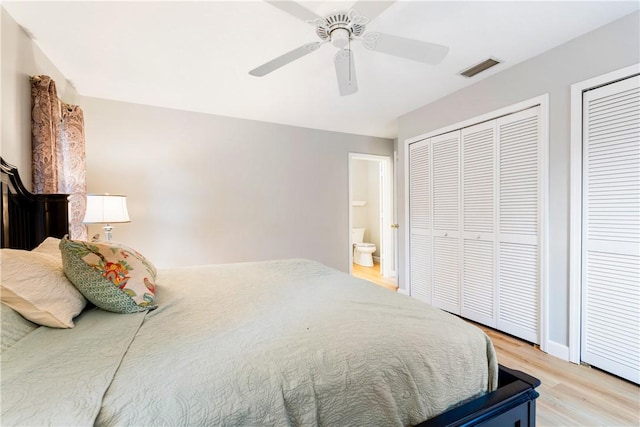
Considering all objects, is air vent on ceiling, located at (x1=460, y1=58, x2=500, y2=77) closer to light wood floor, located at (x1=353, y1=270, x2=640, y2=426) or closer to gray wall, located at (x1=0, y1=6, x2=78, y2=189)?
light wood floor, located at (x1=353, y1=270, x2=640, y2=426)

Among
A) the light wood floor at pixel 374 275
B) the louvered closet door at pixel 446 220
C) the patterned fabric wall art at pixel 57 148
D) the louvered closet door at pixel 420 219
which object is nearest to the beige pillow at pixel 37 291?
the patterned fabric wall art at pixel 57 148

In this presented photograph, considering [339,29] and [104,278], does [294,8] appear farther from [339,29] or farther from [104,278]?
[104,278]

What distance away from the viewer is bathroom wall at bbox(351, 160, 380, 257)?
21.0 feet

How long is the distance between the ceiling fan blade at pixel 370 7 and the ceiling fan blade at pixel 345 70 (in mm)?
301

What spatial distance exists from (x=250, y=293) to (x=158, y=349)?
0.65 metres

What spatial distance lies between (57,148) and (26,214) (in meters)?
0.76

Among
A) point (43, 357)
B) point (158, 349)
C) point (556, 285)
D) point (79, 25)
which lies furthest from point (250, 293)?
point (556, 285)

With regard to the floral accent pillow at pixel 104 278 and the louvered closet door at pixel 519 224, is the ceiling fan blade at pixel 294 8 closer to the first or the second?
the floral accent pillow at pixel 104 278

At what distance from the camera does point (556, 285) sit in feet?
7.31

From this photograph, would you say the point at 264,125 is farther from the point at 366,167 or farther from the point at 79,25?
the point at 366,167

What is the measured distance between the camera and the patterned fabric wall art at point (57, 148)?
1.99 m

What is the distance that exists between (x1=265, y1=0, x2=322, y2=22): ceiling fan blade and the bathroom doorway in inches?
117

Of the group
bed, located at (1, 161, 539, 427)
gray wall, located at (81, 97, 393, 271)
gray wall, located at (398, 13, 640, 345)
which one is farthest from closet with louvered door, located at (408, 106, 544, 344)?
bed, located at (1, 161, 539, 427)

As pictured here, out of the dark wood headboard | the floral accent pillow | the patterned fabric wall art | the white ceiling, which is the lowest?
the floral accent pillow
